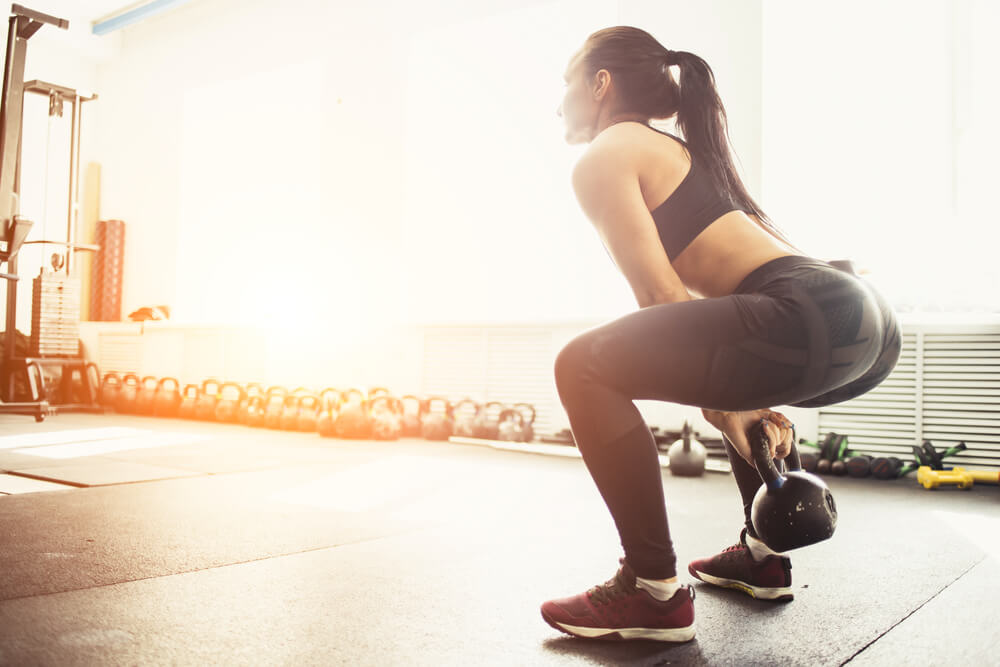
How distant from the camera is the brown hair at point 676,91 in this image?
55.0 inches

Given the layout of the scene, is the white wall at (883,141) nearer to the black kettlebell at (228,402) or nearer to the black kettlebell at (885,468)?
the black kettlebell at (885,468)

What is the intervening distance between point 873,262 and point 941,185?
563 millimetres

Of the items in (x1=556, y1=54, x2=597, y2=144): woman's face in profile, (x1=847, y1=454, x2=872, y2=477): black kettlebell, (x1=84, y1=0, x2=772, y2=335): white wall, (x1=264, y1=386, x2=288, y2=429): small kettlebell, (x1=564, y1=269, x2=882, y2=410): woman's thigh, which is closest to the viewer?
(x1=564, y1=269, x2=882, y2=410): woman's thigh

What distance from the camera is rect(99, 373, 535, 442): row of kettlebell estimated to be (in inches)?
193

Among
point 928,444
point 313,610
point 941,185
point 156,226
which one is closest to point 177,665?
point 313,610

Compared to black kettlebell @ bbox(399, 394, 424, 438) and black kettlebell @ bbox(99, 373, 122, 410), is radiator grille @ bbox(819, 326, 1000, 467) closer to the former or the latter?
black kettlebell @ bbox(399, 394, 424, 438)

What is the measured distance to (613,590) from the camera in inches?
53.6

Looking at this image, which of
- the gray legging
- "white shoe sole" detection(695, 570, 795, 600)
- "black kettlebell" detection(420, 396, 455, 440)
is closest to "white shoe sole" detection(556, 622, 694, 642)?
the gray legging

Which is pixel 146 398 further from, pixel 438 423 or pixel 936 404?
pixel 936 404

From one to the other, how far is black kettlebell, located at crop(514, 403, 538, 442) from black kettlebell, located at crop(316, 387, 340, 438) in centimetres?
130

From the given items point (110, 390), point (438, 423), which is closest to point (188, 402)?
point (110, 390)

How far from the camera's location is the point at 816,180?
14.5 feet

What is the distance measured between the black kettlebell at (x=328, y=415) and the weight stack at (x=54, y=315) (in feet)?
8.94

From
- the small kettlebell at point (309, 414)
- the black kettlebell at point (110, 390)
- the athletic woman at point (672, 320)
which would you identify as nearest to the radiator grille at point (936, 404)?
the athletic woman at point (672, 320)
